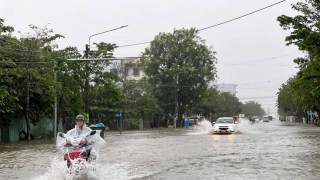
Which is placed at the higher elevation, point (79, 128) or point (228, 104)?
point (228, 104)

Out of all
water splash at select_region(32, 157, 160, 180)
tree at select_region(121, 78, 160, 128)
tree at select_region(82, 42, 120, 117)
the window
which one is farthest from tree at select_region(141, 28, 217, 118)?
water splash at select_region(32, 157, 160, 180)

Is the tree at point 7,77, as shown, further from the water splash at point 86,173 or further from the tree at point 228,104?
the tree at point 228,104

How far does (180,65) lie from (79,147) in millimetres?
58830

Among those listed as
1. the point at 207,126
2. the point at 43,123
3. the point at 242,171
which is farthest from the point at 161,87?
the point at 242,171

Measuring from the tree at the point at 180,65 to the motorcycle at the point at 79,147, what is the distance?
185 ft

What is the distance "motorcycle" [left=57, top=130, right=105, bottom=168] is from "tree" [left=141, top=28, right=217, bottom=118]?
56.3m

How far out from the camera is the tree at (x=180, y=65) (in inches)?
2697

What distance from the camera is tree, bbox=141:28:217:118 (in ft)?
225

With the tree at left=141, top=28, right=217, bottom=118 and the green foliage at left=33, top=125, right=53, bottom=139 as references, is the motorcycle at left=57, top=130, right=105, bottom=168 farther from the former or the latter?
the tree at left=141, top=28, right=217, bottom=118

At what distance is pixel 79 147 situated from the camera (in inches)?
441

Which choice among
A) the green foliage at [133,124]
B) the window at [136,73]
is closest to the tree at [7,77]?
the green foliage at [133,124]

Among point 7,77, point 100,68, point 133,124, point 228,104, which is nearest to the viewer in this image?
point 7,77

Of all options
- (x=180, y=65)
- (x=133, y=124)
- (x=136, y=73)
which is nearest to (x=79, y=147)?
(x=133, y=124)

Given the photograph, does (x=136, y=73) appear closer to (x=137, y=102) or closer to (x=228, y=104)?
(x=228, y=104)
